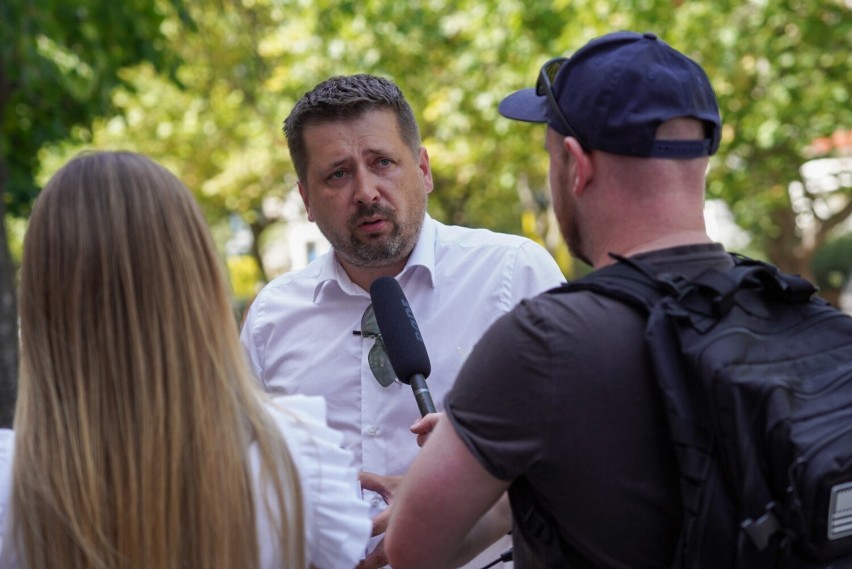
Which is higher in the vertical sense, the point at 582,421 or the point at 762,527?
the point at 582,421

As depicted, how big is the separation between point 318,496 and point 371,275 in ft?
4.46

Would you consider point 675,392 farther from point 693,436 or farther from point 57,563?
point 57,563

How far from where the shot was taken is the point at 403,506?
2.00 m

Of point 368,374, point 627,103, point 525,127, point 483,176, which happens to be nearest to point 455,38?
point 525,127

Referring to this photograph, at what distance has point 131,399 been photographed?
197 centimetres

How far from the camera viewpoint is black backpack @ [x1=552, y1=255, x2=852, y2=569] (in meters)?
1.79

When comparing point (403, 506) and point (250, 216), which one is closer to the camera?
point (403, 506)

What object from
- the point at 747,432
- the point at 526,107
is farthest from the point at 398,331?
the point at 747,432

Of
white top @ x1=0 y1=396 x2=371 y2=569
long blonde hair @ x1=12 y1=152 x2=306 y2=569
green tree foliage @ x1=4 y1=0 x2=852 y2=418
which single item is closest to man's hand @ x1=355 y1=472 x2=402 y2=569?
white top @ x1=0 y1=396 x2=371 y2=569

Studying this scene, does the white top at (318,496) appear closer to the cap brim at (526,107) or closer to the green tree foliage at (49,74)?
the cap brim at (526,107)

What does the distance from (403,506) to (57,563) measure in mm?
608

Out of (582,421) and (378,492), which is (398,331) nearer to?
(378,492)

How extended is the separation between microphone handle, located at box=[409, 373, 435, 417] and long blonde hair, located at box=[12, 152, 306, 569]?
596 mm

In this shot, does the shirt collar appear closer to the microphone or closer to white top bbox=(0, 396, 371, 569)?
the microphone
